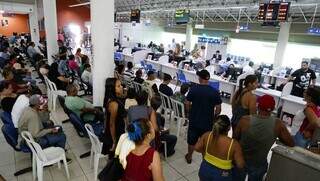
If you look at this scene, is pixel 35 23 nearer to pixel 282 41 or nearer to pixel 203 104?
pixel 282 41

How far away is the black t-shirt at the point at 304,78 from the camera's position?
21.8 ft

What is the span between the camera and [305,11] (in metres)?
10.6

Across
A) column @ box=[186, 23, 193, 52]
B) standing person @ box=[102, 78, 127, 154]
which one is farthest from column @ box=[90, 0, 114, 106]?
column @ box=[186, 23, 193, 52]

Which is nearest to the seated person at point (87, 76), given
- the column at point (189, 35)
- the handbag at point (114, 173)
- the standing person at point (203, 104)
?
the standing person at point (203, 104)

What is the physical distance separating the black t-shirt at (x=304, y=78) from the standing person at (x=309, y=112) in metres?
4.10

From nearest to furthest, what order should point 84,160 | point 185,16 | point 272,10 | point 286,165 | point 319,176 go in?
1. point 319,176
2. point 286,165
3. point 84,160
4. point 272,10
5. point 185,16

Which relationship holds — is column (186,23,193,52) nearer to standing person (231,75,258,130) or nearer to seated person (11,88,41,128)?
standing person (231,75,258,130)

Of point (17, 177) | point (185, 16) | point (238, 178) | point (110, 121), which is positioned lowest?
point (17, 177)

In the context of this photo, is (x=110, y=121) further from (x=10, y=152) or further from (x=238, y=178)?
(x=10, y=152)

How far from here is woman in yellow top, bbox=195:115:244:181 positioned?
2111 mm

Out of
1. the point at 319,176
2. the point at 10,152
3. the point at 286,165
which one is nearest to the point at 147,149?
the point at 286,165

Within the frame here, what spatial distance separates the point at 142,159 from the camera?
1.80 meters

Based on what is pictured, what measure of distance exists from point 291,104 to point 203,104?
4.07m

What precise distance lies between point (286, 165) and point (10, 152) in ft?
13.7
